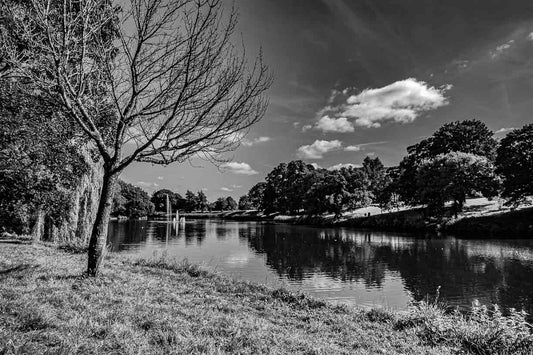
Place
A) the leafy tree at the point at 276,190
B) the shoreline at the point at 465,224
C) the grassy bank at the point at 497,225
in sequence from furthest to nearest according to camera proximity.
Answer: the leafy tree at the point at 276,190 < the shoreline at the point at 465,224 < the grassy bank at the point at 497,225

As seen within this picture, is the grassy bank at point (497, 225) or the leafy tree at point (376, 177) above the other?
the leafy tree at point (376, 177)

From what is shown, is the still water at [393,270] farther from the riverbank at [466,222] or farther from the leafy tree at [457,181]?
the leafy tree at [457,181]

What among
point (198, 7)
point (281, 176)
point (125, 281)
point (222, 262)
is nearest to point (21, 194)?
point (125, 281)

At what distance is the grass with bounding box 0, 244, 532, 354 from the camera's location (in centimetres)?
552

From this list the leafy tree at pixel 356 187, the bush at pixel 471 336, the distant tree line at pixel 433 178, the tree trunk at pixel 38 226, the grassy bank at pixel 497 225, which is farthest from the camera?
the leafy tree at pixel 356 187

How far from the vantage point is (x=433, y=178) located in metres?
60.1

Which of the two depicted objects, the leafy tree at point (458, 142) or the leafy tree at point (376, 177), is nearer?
the leafy tree at point (458, 142)

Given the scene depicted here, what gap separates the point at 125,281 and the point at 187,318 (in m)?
4.12

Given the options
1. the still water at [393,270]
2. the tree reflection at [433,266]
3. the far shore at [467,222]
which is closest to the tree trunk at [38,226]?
the still water at [393,270]

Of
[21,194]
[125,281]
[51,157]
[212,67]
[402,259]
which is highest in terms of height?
[212,67]

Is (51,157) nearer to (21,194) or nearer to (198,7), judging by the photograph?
(21,194)

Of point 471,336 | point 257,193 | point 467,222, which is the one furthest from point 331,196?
point 257,193

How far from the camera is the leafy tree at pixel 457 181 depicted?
5644 centimetres

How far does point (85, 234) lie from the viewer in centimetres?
2444
